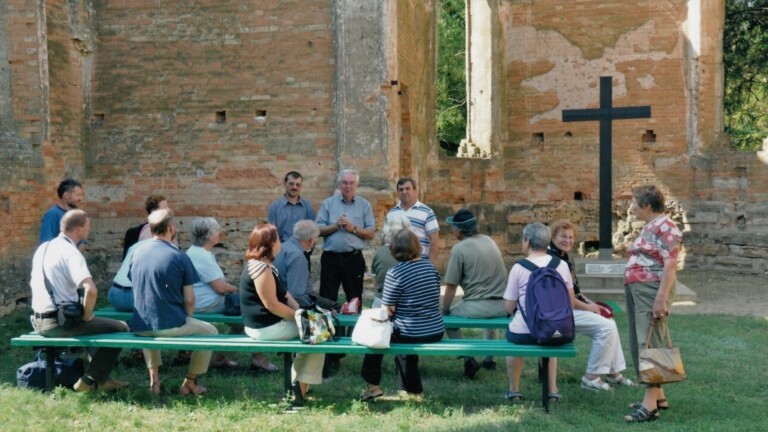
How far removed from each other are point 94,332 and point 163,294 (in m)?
0.63

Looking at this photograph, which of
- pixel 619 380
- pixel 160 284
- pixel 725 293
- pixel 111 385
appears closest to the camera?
pixel 160 284

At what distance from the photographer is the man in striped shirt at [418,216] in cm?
740

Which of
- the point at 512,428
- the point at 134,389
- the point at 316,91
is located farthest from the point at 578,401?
the point at 316,91

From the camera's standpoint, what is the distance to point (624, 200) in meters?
15.3

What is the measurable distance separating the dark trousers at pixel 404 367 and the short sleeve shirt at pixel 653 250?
144 centimetres

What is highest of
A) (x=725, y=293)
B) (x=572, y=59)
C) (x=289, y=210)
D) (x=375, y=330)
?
(x=572, y=59)

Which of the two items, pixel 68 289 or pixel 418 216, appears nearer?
pixel 68 289

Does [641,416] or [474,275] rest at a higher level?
[474,275]

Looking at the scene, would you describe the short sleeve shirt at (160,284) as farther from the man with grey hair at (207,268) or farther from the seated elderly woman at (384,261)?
the seated elderly woman at (384,261)

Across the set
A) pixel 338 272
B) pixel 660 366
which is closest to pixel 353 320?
pixel 338 272

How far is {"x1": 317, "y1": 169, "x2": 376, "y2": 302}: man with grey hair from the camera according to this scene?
7.74 metres

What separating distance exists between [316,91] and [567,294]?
613 centimetres

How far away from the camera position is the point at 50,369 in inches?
229

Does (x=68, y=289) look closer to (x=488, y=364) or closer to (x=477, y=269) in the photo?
(x=477, y=269)
